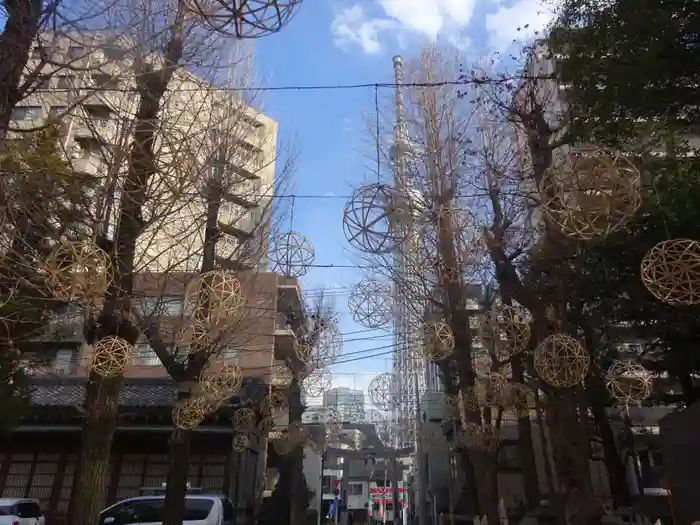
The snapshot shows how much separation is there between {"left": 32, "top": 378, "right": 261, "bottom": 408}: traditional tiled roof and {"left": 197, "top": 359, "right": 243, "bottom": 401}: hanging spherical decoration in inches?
259

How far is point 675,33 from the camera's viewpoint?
19.9 feet

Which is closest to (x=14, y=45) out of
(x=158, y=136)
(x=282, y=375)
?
(x=158, y=136)

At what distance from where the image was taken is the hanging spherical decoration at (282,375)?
14344mm

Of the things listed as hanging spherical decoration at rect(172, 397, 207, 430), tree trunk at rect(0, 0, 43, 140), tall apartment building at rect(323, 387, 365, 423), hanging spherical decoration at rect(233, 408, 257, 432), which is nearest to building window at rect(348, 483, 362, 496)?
tall apartment building at rect(323, 387, 365, 423)

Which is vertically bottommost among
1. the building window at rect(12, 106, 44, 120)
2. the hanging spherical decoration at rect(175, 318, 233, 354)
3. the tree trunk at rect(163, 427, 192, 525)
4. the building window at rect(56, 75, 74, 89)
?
the tree trunk at rect(163, 427, 192, 525)

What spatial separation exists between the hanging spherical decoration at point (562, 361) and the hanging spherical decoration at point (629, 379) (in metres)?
1.76

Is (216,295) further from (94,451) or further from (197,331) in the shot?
(94,451)

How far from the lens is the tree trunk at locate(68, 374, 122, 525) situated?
21.7 ft

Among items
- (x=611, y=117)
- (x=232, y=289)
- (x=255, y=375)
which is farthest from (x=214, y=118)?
(x=255, y=375)

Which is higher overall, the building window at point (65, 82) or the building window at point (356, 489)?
the building window at point (65, 82)

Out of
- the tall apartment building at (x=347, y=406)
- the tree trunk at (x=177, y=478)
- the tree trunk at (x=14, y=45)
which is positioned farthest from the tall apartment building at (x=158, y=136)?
the tall apartment building at (x=347, y=406)

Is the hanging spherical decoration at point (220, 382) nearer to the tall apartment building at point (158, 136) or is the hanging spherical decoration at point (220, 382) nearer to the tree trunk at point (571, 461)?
the tall apartment building at point (158, 136)

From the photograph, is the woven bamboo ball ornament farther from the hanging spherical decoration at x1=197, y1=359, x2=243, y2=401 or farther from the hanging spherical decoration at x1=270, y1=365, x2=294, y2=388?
the hanging spherical decoration at x1=197, y1=359, x2=243, y2=401

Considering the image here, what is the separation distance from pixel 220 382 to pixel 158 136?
437cm
